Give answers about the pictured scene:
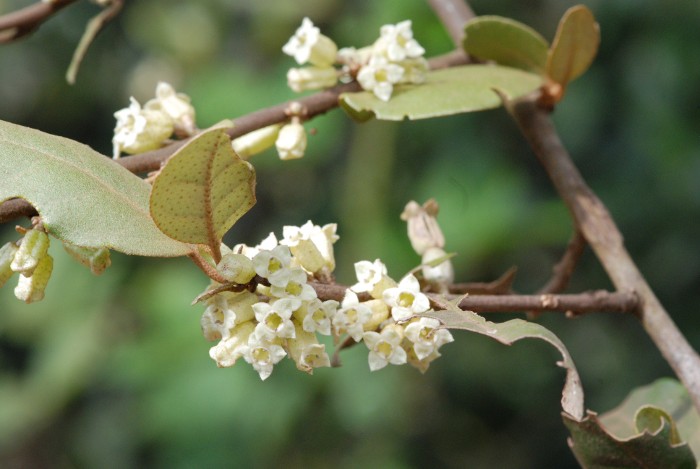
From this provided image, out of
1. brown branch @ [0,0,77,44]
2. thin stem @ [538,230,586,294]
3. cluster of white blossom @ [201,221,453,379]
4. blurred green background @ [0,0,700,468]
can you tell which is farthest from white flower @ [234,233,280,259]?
blurred green background @ [0,0,700,468]

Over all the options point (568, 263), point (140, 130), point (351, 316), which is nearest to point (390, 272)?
point (568, 263)

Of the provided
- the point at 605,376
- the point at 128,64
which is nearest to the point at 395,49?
the point at 605,376

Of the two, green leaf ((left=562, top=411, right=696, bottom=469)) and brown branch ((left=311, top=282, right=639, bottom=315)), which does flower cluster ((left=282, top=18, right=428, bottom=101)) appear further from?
green leaf ((left=562, top=411, right=696, bottom=469))

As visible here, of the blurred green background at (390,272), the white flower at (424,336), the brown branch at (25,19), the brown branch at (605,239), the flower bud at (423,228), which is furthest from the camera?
the blurred green background at (390,272)

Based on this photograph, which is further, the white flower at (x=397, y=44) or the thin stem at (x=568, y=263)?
the thin stem at (x=568, y=263)

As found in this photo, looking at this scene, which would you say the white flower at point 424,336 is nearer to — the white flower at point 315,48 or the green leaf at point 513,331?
the green leaf at point 513,331

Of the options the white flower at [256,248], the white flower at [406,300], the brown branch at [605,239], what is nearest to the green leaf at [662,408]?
the brown branch at [605,239]

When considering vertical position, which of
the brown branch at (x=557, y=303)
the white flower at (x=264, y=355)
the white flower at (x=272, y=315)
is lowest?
the brown branch at (x=557, y=303)

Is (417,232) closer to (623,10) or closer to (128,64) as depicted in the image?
(623,10)
